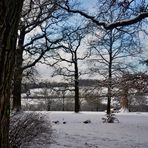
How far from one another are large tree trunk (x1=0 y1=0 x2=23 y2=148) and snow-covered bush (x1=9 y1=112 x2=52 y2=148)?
5.71m

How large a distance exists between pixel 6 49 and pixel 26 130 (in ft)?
22.7

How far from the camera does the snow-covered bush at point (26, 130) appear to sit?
9844 mm

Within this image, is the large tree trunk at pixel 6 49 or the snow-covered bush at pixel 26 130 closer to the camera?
the large tree trunk at pixel 6 49

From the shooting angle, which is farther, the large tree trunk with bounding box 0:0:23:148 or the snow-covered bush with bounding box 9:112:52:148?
the snow-covered bush with bounding box 9:112:52:148

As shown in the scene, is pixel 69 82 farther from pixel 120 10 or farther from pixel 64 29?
pixel 120 10

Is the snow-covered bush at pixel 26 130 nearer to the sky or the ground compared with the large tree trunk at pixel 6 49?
nearer to the ground

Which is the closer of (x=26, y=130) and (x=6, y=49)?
(x=6, y=49)

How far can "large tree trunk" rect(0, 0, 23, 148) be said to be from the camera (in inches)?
142

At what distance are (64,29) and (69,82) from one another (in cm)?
742

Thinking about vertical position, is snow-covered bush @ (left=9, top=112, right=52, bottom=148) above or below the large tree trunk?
below

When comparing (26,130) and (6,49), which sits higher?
(6,49)

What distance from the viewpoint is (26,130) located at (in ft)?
34.0

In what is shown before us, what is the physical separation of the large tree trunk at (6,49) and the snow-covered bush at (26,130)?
18.7 ft

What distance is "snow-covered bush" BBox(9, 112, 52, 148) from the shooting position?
388 inches
